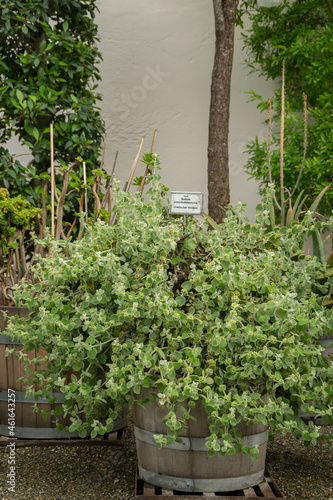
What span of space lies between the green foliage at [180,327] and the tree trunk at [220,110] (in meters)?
1.93

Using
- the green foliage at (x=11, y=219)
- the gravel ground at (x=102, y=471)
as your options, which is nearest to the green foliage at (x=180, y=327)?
the gravel ground at (x=102, y=471)

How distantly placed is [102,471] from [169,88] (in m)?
3.52

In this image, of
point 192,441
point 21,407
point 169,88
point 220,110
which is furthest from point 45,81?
point 192,441

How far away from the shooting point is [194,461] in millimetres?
1604

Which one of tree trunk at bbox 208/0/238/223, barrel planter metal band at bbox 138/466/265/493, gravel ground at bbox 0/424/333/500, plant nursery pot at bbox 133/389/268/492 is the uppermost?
tree trunk at bbox 208/0/238/223

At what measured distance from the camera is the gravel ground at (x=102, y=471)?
1777 millimetres

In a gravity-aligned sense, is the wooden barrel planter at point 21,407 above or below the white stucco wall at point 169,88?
below

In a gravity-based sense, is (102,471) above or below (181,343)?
below

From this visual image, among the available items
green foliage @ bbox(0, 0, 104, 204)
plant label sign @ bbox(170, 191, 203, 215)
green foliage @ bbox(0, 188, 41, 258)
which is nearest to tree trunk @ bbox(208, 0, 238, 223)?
green foliage @ bbox(0, 0, 104, 204)

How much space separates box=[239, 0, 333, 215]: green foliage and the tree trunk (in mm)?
344

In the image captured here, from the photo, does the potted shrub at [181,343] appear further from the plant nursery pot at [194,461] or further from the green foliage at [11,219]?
the green foliage at [11,219]

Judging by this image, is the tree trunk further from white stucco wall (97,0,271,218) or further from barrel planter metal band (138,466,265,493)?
barrel planter metal band (138,466,265,493)

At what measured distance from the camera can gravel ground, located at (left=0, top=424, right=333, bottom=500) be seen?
70.0 inches

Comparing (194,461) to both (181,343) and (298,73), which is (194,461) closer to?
(181,343)
